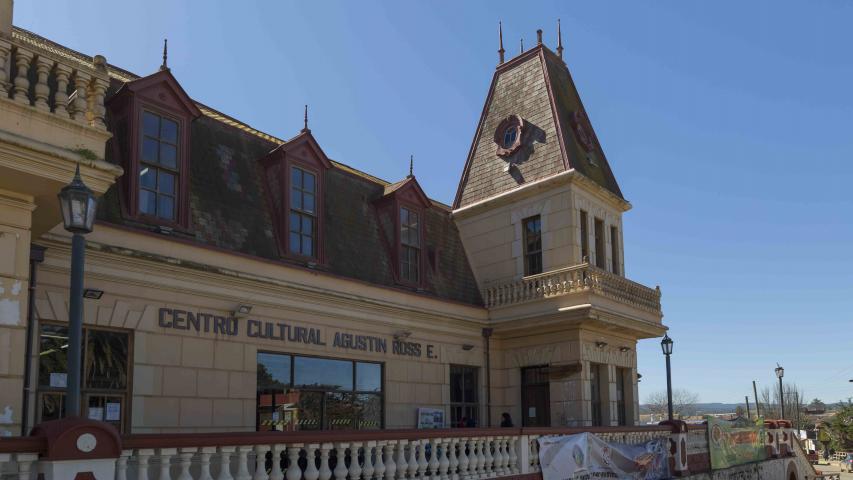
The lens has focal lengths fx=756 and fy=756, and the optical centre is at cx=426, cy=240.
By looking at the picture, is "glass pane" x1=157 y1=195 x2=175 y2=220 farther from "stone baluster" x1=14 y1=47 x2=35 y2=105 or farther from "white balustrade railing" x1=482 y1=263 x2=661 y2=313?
"white balustrade railing" x1=482 y1=263 x2=661 y2=313

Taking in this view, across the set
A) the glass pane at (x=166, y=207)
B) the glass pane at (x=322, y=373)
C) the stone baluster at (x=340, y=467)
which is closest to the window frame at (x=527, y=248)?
Result: the glass pane at (x=322, y=373)

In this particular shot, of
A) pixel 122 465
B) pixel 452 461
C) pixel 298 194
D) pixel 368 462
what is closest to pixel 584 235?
pixel 298 194

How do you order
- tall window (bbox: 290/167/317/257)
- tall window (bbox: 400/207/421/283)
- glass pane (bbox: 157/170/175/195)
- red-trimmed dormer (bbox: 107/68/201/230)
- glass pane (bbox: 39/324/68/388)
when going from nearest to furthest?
1. glass pane (bbox: 39/324/68/388)
2. red-trimmed dormer (bbox: 107/68/201/230)
3. glass pane (bbox: 157/170/175/195)
4. tall window (bbox: 290/167/317/257)
5. tall window (bbox: 400/207/421/283)

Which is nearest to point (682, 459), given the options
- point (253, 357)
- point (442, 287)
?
point (442, 287)

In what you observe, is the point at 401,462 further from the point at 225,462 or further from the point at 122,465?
the point at 122,465

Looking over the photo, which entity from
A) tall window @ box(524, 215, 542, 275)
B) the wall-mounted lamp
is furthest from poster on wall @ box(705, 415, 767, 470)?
the wall-mounted lamp

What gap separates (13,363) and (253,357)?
5554mm

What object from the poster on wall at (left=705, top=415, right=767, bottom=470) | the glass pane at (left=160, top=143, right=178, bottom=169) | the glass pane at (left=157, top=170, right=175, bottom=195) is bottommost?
the poster on wall at (left=705, top=415, right=767, bottom=470)

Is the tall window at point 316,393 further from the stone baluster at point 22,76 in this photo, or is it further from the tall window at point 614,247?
the tall window at point 614,247

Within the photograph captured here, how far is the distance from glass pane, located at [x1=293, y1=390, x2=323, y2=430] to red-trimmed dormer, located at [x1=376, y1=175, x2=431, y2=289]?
3.99m

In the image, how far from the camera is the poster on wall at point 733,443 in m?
19.8

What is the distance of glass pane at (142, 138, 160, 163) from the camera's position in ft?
44.4

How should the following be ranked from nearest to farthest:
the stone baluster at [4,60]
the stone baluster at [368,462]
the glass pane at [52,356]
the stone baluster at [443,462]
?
the stone baluster at [4,60] < the stone baluster at [368,462] < the stone baluster at [443,462] < the glass pane at [52,356]

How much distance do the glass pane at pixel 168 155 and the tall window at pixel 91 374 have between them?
326cm
